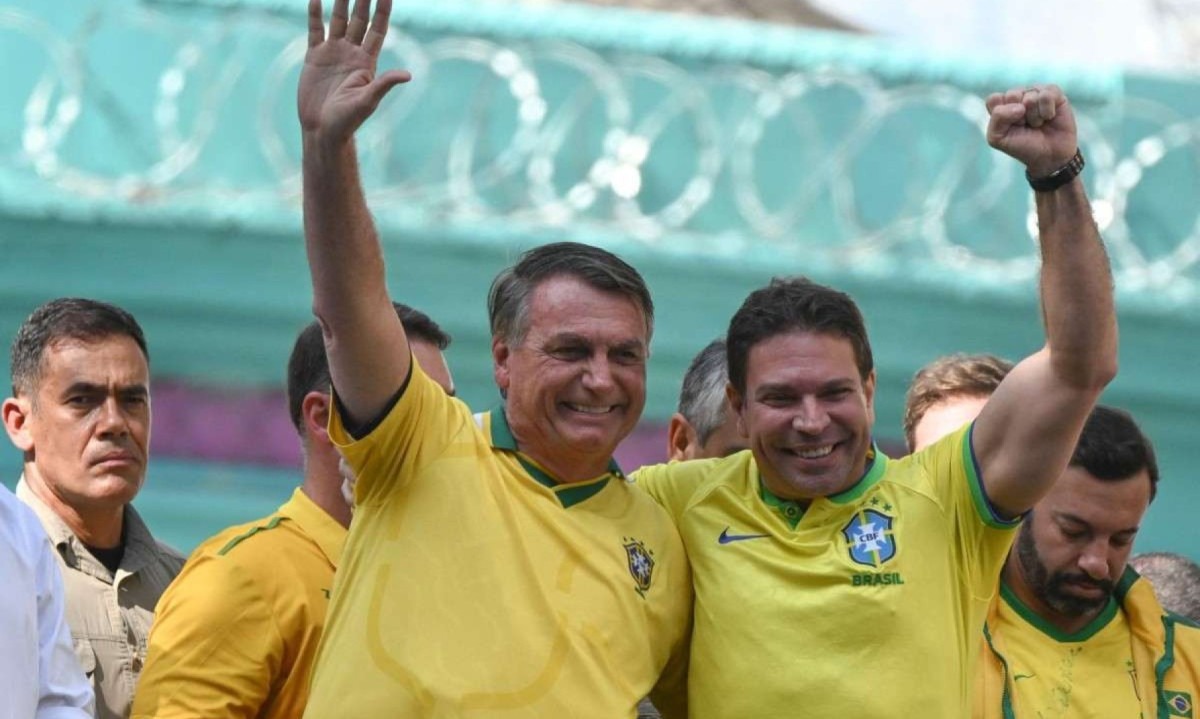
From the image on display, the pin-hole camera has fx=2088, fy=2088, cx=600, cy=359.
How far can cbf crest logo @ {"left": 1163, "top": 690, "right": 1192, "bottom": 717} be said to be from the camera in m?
3.63

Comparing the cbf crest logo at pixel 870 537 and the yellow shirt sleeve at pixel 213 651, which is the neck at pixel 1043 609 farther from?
the yellow shirt sleeve at pixel 213 651

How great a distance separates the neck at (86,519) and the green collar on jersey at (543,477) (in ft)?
4.20

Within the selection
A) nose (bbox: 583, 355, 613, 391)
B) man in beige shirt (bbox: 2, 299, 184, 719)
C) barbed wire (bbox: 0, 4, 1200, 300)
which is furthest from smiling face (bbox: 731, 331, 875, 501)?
barbed wire (bbox: 0, 4, 1200, 300)

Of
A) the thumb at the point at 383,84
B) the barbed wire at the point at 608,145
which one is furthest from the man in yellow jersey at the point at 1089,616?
the barbed wire at the point at 608,145

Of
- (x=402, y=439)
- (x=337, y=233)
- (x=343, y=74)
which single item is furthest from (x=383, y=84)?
(x=402, y=439)

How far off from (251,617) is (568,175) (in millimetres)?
6419

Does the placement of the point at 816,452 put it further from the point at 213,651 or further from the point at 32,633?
the point at 32,633

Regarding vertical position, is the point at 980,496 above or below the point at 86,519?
above

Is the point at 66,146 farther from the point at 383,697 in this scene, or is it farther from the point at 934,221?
the point at 383,697

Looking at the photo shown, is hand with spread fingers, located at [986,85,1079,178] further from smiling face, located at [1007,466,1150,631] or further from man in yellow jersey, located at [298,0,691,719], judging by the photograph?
smiling face, located at [1007,466,1150,631]

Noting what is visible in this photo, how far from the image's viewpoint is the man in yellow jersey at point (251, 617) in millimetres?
3441

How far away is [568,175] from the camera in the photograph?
9773mm

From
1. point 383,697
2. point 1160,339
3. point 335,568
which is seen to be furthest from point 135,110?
point 383,697

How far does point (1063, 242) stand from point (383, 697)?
4.05ft
